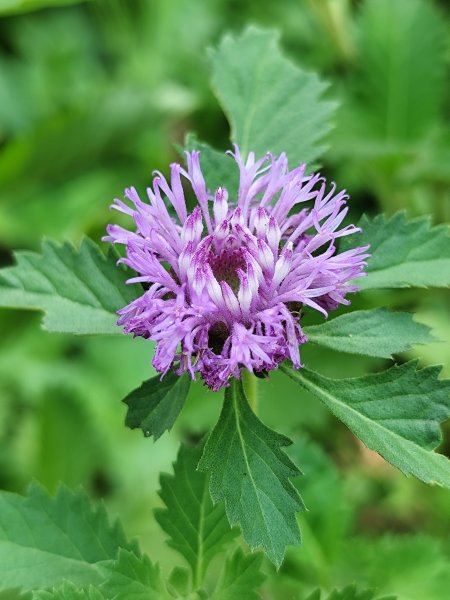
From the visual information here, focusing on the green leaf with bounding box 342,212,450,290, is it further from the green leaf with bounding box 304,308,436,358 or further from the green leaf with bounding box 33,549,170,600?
the green leaf with bounding box 33,549,170,600

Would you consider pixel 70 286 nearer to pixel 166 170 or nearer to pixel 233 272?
pixel 233 272

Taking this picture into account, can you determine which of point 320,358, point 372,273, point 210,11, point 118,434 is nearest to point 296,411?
point 320,358

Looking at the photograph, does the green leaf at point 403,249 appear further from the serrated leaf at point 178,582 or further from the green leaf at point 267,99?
the serrated leaf at point 178,582

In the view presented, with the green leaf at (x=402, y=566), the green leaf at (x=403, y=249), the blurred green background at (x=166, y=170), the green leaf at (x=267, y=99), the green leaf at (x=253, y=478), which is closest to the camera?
the green leaf at (x=253, y=478)

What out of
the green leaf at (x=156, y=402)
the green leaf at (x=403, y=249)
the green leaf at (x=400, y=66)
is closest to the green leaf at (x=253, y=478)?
the green leaf at (x=156, y=402)

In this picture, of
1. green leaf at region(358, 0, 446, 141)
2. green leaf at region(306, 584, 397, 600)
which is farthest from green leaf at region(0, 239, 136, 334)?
green leaf at region(358, 0, 446, 141)
